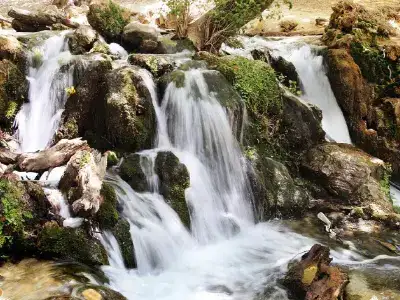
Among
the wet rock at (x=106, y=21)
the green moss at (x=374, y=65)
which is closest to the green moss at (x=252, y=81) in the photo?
the wet rock at (x=106, y=21)

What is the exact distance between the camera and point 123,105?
24.4ft

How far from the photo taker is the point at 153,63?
8531 mm

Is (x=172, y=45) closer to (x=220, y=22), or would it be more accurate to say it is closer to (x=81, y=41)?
(x=220, y=22)

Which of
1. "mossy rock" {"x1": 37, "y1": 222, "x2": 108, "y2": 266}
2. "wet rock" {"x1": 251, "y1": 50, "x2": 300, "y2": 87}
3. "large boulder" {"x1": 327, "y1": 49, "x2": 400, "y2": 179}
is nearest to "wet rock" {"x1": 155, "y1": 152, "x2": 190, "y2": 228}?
"mossy rock" {"x1": 37, "y1": 222, "x2": 108, "y2": 266}

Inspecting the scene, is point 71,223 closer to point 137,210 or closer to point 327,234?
point 137,210

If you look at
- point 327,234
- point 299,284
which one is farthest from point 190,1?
point 299,284

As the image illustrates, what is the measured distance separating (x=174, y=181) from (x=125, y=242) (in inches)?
65.9

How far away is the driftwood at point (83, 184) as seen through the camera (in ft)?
17.0

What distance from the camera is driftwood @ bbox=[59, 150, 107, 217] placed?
517cm

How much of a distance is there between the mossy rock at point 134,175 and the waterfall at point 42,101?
80.1 inches

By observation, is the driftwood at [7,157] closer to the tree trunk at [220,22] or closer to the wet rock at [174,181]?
the wet rock at [174,181]

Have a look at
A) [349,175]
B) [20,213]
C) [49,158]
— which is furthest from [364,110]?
[20,213]

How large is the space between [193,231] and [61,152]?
2571 mm

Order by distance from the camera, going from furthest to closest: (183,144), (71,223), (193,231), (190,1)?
(190,1) → (183,144) → (193,231) → (71,223)
